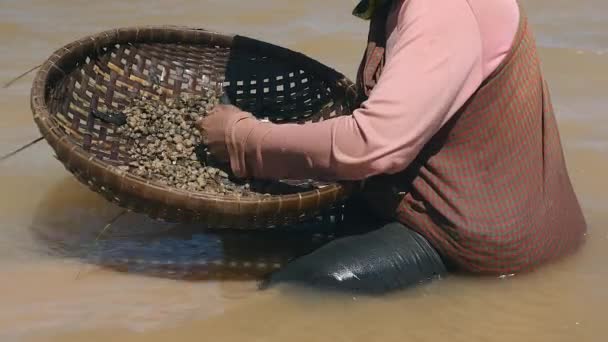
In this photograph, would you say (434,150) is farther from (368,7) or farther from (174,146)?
(174,146)

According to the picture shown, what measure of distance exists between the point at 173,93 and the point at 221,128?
69cm

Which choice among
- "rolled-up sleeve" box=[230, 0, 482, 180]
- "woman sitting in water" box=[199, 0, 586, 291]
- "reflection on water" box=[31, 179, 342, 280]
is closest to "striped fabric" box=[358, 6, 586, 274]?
"woman sitting in water" box=[199, 0, 586, 291]

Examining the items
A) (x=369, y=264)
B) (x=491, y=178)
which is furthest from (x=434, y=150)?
(x=369, y=264)

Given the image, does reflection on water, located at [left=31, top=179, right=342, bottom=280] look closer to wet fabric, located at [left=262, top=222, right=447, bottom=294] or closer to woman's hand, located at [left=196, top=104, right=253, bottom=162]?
wet fabric, located at [left=262, top=222, right=447, bottom=294]

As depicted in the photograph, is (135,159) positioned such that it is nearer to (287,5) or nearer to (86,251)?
(86,251)

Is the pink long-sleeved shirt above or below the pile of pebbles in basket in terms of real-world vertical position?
above

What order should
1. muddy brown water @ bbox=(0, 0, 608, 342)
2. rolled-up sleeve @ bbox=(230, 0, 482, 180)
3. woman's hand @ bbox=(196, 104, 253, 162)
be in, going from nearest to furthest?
rolled-up sleeve @ bbox=(230, 0, 482, 180)
muddy brown water @ bbox=(0, 0, 608, 342)
woman's hand @ bbox=(196, 104, 253, 162)

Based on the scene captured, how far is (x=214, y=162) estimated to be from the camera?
2.47m

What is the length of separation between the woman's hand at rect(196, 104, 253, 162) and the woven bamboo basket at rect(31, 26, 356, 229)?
23 cm

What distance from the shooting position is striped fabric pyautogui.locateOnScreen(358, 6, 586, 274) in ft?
6.96

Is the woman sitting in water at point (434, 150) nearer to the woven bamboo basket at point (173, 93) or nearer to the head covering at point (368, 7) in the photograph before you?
the head covering at point (368, 7)

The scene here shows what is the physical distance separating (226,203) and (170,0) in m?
3.49

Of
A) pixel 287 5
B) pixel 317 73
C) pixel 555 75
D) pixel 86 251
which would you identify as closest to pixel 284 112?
pixel 317 73

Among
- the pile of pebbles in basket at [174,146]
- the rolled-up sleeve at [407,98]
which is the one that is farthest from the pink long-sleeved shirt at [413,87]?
Result: the pile of pebbles in basket at [174,146]
